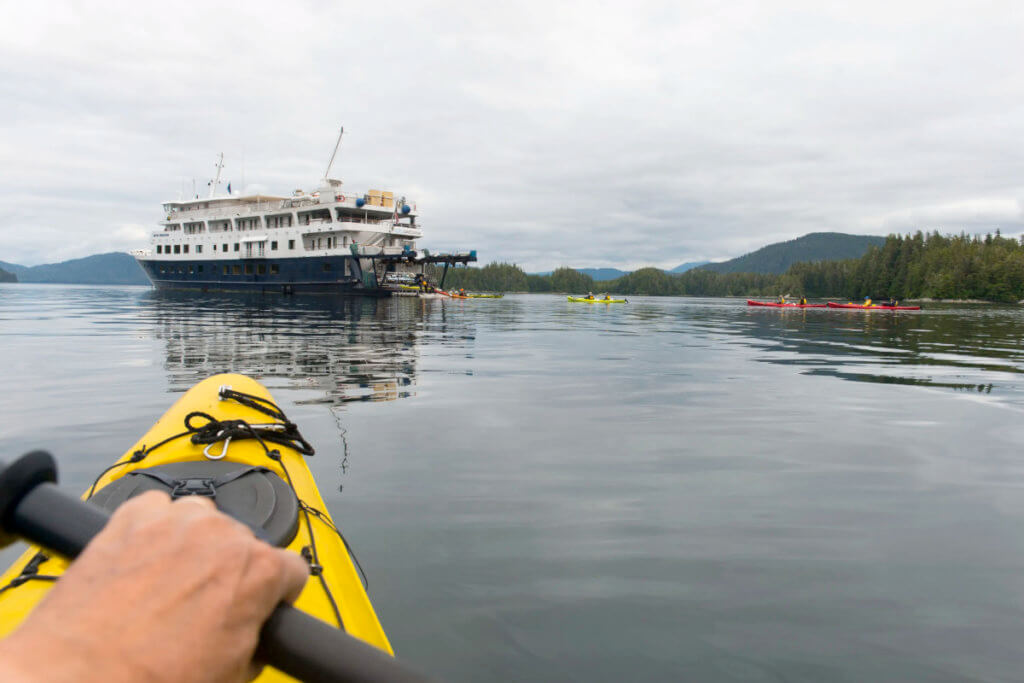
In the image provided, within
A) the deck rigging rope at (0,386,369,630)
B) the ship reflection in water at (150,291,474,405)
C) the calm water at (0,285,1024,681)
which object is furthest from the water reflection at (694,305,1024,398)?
the deck rigging rope at (0,386,369,630)

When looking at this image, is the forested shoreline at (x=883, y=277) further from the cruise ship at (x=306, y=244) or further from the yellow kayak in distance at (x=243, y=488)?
the yellow kayak in distance at (x=243, y=488)

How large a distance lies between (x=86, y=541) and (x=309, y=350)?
13.7 meters

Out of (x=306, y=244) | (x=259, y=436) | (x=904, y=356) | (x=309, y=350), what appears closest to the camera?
(x=259, y=436)

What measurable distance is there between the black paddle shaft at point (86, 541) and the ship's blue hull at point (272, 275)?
138ft

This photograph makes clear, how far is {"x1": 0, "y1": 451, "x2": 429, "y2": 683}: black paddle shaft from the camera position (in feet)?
2.52

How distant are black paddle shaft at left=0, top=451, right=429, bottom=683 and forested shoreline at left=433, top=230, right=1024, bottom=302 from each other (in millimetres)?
61549

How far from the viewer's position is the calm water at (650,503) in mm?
3193

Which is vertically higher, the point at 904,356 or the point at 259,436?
the point at 259,436

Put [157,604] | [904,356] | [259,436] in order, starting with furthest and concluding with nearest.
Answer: [904,356], [259,436], [157,604]

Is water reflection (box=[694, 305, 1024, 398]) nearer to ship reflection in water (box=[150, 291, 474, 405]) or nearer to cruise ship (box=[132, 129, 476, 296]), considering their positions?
ship reflection in water (box=[150, 291, 474, 405])

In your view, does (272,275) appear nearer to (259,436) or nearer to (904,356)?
(904,356)

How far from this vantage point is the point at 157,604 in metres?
0.66

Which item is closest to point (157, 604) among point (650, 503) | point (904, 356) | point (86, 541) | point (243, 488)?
point (86, 541)

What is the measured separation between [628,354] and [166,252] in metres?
52.8
